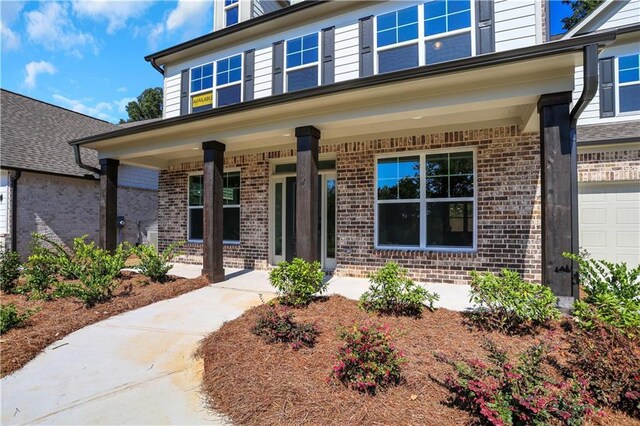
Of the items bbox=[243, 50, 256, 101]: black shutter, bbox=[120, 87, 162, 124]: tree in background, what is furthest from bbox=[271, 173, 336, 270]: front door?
bbox=[120, 87, 162, 124]: tree in background

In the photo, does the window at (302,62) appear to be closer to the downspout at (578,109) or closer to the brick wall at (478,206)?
the brick wall at (478,206)

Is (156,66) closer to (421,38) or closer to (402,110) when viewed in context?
(421,38)

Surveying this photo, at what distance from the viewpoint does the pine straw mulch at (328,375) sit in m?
2.25

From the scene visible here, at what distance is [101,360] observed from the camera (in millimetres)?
3314

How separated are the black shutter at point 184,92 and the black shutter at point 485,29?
7.50m

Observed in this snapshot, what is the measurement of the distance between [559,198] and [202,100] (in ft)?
28.1

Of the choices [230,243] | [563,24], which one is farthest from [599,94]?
[563,24]

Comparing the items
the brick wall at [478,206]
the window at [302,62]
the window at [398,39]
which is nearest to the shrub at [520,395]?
the brick wall at [478,206]

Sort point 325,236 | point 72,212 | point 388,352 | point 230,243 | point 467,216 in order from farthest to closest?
point 72,212
point 230,243
point 325,236
point 467,216
point 388,352

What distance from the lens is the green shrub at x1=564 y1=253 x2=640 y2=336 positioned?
120 inches

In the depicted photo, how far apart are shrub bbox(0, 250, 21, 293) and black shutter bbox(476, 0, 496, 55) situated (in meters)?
9.72

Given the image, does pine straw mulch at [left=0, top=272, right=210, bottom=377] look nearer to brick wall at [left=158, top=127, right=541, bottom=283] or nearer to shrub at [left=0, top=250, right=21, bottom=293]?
shrub at [left=0, top=250, right=21, bottom=293]

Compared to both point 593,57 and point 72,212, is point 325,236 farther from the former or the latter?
point 72,212

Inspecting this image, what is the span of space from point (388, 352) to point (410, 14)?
687cm
